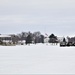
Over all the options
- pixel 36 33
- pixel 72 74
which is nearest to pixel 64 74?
pixel 72 74

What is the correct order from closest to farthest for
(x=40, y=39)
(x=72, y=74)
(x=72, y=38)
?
1. (x=72, y=74)
2. (x=40, y=39)
3. (x=72, y=38)

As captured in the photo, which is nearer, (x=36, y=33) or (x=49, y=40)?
(x=49, y=40)

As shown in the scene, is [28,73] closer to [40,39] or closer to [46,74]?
[46,74]

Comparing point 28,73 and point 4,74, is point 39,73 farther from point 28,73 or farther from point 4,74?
point 4,74

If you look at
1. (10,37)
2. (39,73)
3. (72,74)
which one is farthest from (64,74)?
(10,37)

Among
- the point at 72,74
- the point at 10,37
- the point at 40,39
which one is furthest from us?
the point at 40,39

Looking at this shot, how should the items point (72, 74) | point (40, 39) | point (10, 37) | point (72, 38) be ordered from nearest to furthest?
point (72, 74)
point (10, 37)
point (40, 39)
point (72, 38)

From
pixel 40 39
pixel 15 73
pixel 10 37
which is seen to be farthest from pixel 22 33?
pixel 15 73

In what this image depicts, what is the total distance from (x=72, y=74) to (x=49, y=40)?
13959cm

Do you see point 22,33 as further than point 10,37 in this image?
Yes

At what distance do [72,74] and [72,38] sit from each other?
17688 centimetres

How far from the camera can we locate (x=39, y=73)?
1182cm

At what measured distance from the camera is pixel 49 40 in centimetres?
15088

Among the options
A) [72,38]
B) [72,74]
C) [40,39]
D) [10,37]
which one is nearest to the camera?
[72,74]
